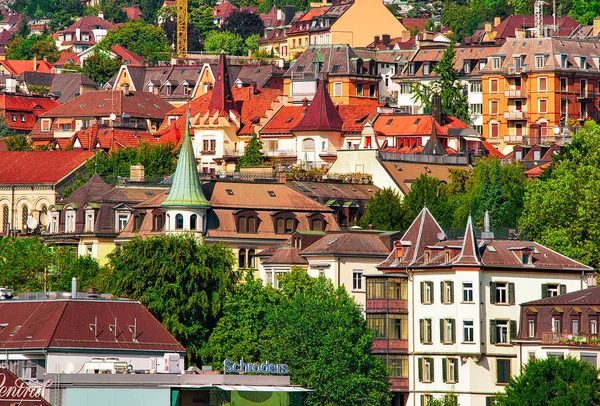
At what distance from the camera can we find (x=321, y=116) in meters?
175

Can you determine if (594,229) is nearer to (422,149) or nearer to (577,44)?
(422,149)

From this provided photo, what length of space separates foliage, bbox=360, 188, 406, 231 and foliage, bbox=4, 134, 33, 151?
57.1 meters

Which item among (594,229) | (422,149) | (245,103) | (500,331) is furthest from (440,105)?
(500,331)

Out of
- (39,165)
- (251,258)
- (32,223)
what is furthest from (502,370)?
(39,165)

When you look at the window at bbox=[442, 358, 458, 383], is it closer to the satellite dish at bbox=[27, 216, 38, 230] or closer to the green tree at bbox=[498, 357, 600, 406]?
the green tree at bbox=[498, 357, 600, 406]

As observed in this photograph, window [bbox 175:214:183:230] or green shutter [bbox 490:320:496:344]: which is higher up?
window [bbox 175:214:183:230]

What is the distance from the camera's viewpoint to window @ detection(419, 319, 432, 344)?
11750 centimetres

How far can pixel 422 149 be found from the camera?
16612 centimetres

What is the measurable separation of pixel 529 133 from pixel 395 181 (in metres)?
33.0

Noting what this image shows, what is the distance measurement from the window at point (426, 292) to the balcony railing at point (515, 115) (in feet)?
217

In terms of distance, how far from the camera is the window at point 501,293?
116250mm

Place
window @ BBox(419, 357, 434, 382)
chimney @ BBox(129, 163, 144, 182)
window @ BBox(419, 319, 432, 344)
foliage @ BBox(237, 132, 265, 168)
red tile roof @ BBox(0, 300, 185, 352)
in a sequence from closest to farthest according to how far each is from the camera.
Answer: red tile roof @ BBox(0, 300, 185, 352)
window @ BBox(419, 357, 434, 382)
window @ BBox(419, 319, 432, 344)
chimney @ BBox(129, 163, 144, 182)
foliage @ BBox(237, 132, 265, 168)

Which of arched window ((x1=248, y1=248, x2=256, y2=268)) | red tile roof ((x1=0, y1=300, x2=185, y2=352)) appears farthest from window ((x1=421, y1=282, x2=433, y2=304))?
arched window ((x1=248, y1=248, x2=256, y2=268))

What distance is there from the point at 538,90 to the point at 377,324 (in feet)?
215
